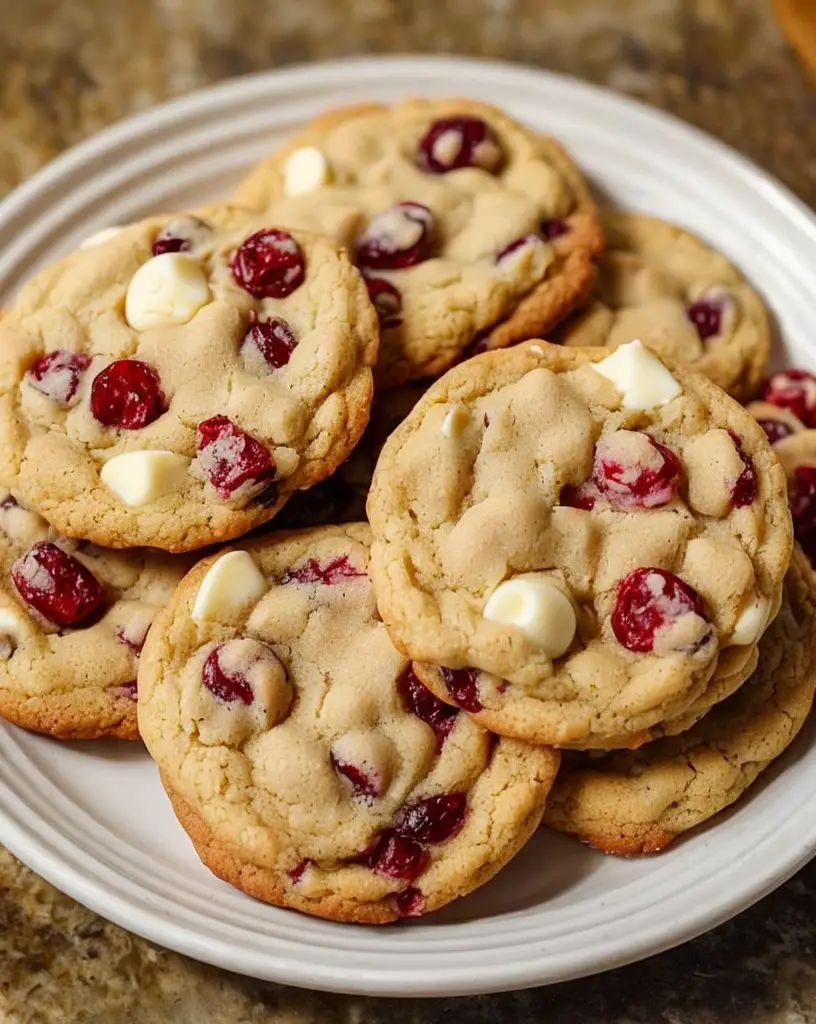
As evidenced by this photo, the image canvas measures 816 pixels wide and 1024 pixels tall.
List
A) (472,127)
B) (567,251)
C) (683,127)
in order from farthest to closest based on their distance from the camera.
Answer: (683,127) < (472,127) < (567,251)

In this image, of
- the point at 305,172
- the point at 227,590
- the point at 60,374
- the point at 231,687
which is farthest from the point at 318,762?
the point at 305,172

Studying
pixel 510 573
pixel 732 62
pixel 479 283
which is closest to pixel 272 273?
pixel 479 283

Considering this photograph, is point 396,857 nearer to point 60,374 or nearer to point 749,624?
point 749,624

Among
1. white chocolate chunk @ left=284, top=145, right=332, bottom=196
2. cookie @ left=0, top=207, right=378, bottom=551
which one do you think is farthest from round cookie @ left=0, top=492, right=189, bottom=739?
white chocolate chunk @ left=284, top=145, right=332, bottom=196

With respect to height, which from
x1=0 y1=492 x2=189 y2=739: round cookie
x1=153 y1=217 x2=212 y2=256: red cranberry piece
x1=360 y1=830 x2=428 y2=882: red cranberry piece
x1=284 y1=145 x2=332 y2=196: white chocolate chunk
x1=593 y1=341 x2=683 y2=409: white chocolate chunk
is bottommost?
x1=0 y1=492 x2=189 y2=739: round cookie

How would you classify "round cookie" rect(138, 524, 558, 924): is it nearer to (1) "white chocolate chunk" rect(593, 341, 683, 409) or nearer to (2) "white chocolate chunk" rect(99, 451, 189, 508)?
(2) "white chocolate chunk" rect(99, 451, 189, 508)

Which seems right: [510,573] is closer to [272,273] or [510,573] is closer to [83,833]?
[272,273]
